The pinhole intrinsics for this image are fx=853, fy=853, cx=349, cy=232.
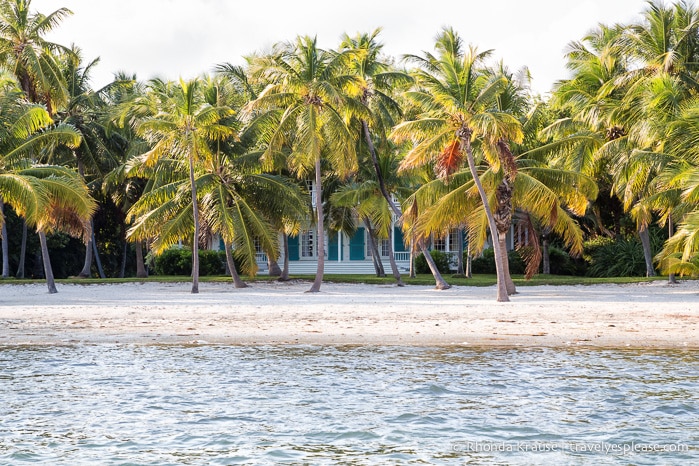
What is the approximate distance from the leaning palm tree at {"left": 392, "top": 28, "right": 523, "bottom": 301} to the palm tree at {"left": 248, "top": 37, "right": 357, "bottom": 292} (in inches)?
130

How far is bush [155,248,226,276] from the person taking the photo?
132ft

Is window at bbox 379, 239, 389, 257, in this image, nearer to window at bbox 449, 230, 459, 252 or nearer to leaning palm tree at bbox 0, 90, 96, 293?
window at bbox 449, 230, 459, 252

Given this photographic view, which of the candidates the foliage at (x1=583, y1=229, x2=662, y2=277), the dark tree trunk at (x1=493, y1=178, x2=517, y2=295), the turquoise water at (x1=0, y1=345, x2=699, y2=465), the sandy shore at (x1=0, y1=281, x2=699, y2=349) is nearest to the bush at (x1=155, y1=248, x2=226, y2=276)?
the sandy shore at (x1=0, y1=281, x2=699, y2=349)

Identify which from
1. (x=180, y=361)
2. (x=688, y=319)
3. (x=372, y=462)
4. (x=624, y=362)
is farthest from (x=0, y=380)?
(x=688, y=319)

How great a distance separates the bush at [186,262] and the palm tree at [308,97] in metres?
15.0

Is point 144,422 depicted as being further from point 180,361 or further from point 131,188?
point 131,188

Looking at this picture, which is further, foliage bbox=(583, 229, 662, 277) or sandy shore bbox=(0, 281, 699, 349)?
foliage bbox=(583, 229, 662, 277)

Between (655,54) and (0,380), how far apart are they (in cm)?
2507

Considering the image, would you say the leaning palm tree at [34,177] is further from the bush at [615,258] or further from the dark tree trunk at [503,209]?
the bush at [615,258]

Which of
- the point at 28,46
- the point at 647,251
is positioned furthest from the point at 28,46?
the point at 647,251

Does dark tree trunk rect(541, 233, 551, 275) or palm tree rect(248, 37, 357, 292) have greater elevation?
palm tree rect(248, 37, 357, 292)

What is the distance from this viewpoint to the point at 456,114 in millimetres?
22109

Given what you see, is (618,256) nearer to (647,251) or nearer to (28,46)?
(647,251)

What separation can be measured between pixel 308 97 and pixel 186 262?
1675 cm
